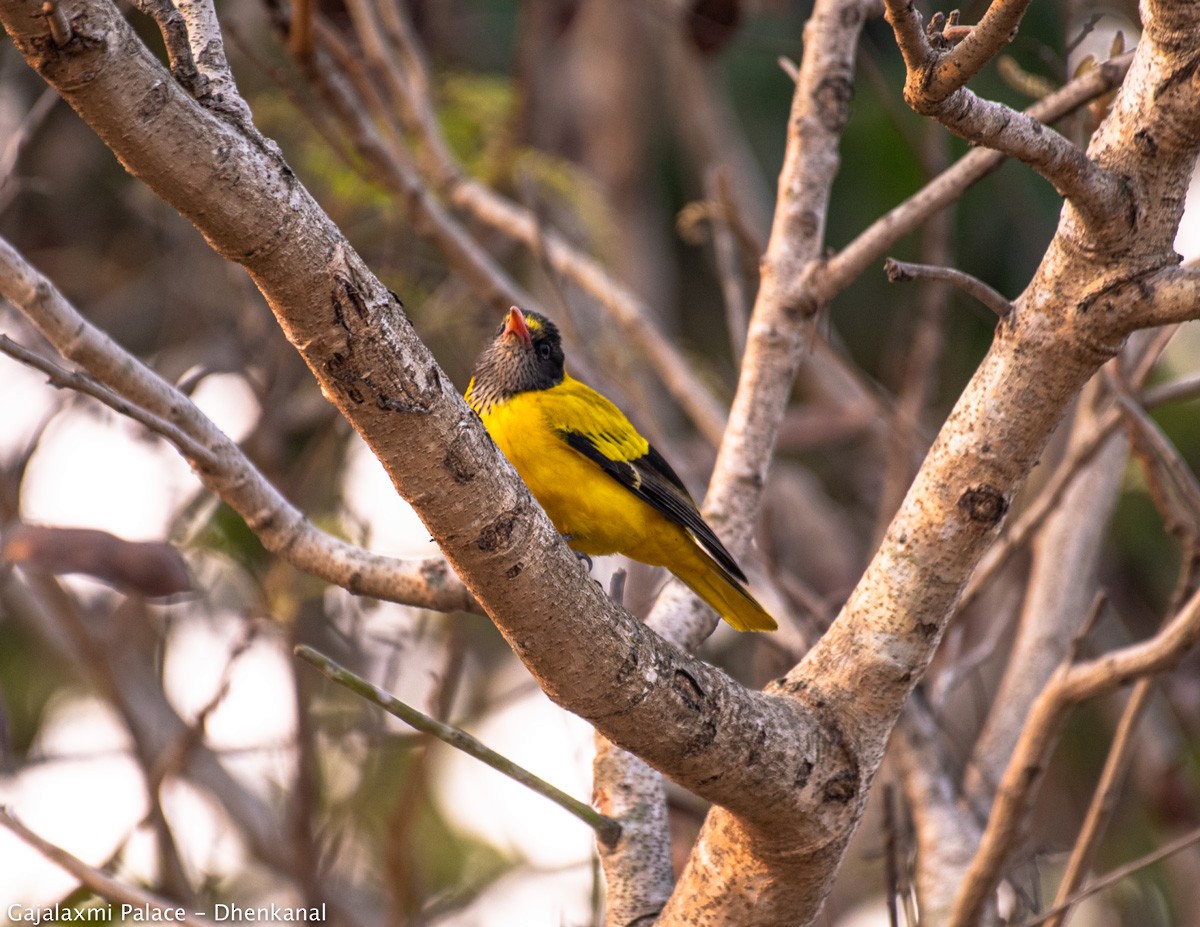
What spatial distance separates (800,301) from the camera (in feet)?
10.7

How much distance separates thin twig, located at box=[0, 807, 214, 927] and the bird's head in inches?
74.6

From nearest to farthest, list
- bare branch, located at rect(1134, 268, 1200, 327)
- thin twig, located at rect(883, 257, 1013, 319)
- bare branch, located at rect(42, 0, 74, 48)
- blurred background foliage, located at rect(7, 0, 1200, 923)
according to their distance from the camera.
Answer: bare branch, located at rect(42, 0, 74, 48)
bare branch, located at rect(1134, 268, 1200, 327)
thin twig, located at rect(883, 257, 1013, 319)
blurred background foliage, located at rect(7, 0, 1200, 923)

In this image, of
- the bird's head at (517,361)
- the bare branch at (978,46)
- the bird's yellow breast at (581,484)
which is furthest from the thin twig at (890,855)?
the bird's head at (517,361)

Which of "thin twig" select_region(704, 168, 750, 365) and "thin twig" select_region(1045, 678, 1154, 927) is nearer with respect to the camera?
"thin twig" select_region(1045, 678, 1154, 927)

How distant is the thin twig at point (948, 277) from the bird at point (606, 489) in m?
1.41

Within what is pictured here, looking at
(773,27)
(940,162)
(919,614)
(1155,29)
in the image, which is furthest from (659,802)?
(773,27)

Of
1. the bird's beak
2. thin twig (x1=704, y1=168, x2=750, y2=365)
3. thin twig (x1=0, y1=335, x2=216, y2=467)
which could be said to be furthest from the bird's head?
thin twig (x1=0, y1=335, x2=216, y2=467)

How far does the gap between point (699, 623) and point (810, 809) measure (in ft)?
3.37

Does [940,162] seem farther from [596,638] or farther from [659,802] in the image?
[596,638]

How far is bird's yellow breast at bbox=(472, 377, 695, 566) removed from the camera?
3.62 metres

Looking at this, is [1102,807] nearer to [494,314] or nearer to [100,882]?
[100,882]

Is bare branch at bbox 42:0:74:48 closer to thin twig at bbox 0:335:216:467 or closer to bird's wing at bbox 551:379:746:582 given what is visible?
thin twig at bbox 0:335:216:467

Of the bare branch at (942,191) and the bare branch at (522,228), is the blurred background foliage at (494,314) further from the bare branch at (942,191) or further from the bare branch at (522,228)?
the bare branch at (942,191)

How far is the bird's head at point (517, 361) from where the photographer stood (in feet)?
13.2
